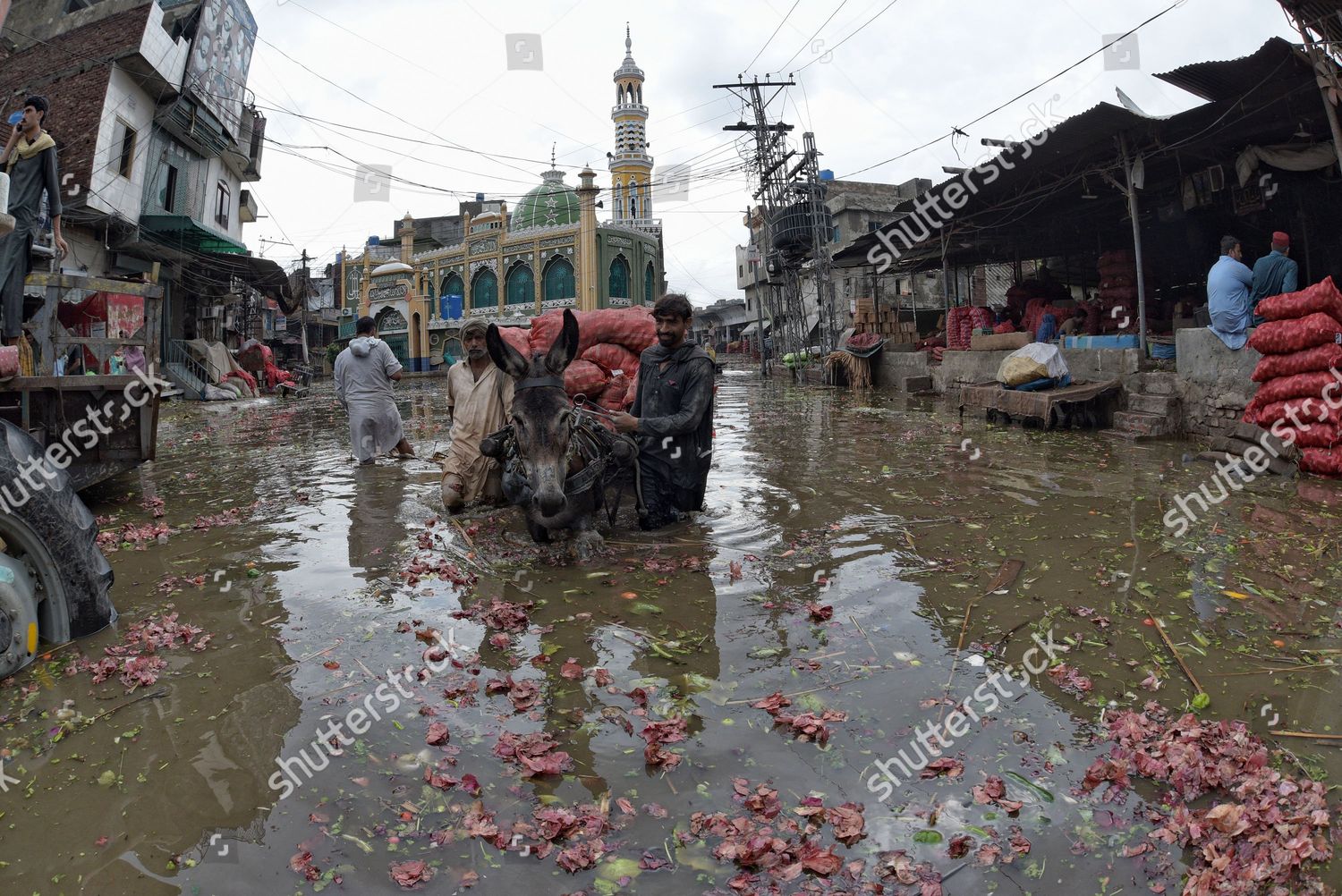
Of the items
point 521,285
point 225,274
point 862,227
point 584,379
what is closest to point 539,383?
point 584,379

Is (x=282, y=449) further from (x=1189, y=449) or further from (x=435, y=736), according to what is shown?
(x=1189, y=449)

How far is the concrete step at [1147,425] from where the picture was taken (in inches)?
438

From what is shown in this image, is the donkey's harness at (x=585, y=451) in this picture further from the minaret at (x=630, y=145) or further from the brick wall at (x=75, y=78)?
the minaret at (x=630, y=145)

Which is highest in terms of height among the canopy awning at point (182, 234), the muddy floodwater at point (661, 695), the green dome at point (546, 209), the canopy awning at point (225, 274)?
the green dome at point (546, 209)

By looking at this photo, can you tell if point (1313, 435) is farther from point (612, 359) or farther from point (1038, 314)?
point (1038, 314)

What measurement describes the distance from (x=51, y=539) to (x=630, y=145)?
225ft

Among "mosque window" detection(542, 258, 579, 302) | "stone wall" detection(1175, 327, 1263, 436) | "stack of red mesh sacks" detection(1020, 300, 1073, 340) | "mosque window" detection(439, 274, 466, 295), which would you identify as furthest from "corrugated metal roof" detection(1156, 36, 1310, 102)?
"mosque window" detection(439, 274, 466, 295)

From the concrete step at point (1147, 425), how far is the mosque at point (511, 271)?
39799 millimetres

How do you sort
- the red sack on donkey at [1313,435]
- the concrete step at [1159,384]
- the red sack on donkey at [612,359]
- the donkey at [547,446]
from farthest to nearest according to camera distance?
the concrete step at [1159,384] < the red sack on donkey at [612,359] < the red sack on donkey at [1313,435] < the donkey at [547,446]

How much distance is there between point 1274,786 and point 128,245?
1104 inches

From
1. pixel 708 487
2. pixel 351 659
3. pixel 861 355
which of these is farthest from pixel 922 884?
pixel 861 355

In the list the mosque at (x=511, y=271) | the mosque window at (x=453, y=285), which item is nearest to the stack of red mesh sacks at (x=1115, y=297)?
the mosque at (x=511, y=271)

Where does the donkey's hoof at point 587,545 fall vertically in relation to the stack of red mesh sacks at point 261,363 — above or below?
below

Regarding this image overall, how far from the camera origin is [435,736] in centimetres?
319
